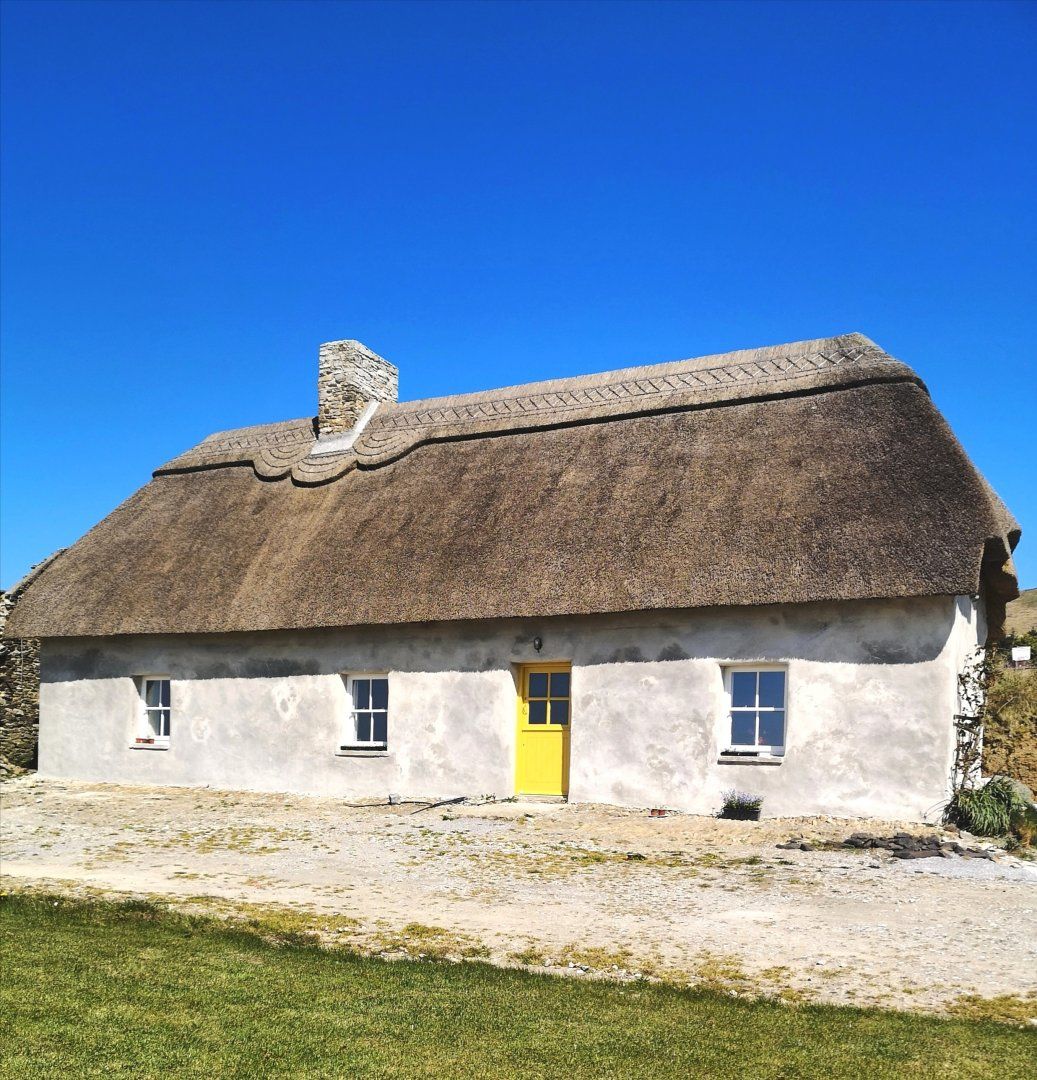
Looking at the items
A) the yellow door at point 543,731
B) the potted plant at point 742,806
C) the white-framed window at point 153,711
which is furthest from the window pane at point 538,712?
the white-framed window at point 153,711

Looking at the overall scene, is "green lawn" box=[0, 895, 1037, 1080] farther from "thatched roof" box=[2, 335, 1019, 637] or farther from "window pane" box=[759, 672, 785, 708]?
"window pane" box=[759, 672, 785, 708]

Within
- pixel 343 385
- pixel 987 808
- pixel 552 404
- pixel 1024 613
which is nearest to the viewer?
pixel 987 808

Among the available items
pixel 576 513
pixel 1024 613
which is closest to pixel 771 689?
pixel 576 513

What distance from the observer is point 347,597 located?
1552 centimetres

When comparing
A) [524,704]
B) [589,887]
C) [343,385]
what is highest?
[343,385]

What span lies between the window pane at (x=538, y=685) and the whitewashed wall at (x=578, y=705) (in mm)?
335

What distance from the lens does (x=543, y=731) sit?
14680 millimetres

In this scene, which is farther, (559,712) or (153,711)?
(153,711)

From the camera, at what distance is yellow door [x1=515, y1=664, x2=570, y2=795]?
14.6 m

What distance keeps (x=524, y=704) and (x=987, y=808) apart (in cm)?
593

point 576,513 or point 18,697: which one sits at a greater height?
point 576,513

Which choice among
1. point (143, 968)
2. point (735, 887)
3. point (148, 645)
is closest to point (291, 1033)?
point (143, 968)

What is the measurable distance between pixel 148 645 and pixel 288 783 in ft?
11.7

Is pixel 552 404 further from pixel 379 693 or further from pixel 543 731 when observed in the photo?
pixel 543 731
